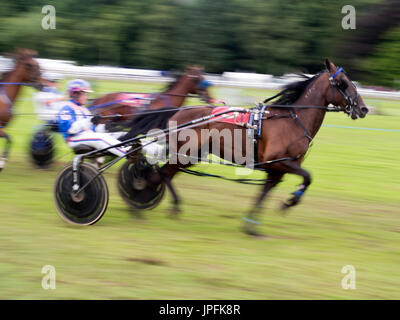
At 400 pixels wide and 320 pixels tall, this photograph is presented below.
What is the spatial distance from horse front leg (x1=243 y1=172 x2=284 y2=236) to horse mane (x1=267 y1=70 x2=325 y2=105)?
0.82 m

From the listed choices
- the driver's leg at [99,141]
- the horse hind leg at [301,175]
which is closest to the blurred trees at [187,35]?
the driver's leg at [99,141]

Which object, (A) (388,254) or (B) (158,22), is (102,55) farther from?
(A) (388,254)

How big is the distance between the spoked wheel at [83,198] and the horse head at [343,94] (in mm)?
2593

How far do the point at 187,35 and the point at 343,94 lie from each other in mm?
36121

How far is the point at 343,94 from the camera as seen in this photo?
21.0ft

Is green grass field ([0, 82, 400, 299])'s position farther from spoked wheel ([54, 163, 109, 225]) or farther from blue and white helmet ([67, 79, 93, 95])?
blue and white helmet ([67, 79, 93, 95])

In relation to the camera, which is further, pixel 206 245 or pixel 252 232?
pixel 252 232

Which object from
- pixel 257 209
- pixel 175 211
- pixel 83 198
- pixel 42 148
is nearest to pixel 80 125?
pixel 83 198

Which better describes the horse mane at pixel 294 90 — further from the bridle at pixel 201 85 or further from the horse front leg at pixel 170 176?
the bridle at pixel 201 85

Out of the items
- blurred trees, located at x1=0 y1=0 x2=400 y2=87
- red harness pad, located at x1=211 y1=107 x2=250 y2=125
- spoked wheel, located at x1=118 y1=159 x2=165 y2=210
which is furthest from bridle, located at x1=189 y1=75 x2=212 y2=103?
blurred trees, located at x1=0 y1=0 x2=400 y2=87

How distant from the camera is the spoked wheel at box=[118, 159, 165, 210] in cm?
711

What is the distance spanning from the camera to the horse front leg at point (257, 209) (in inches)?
254

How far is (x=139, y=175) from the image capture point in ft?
23.4

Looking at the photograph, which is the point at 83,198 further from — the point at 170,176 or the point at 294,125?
the point at 294,125
